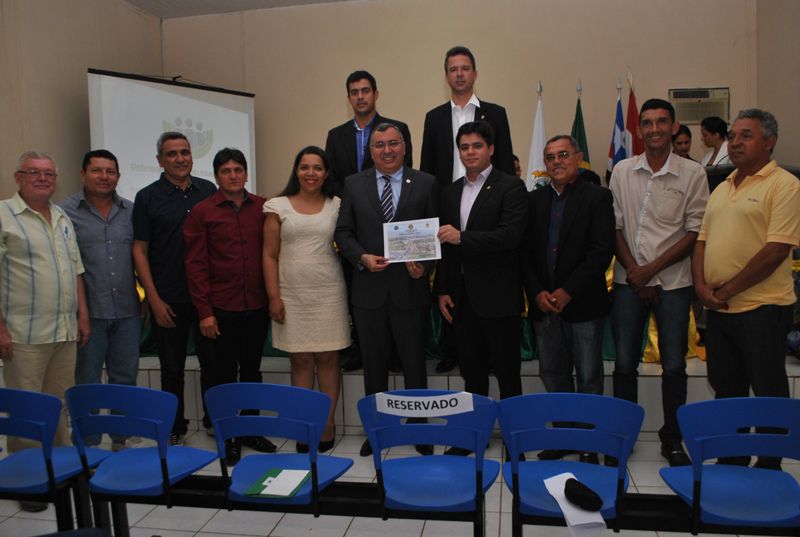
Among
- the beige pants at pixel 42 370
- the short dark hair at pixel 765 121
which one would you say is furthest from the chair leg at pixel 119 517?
the short dark hair at pixel 765 121

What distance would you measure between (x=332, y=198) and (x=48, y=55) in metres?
3.89

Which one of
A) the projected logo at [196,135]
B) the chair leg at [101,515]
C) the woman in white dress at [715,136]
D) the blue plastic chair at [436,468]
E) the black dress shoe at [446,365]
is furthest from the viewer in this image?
the projected logo at [196,135]

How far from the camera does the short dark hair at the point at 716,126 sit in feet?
18.8

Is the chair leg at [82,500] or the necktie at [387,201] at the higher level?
the necktie at [387,201]

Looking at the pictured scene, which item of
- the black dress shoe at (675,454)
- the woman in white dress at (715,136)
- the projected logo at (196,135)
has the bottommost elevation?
the black dress shoe at (675,454)

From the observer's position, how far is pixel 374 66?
696cm

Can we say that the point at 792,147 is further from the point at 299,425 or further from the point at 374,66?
the point at 299,425

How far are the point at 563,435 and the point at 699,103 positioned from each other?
217 inches

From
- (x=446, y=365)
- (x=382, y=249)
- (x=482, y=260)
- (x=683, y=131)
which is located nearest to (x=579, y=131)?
(x=683, y=131)

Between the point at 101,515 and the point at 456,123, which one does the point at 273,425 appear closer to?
the point at 101,515

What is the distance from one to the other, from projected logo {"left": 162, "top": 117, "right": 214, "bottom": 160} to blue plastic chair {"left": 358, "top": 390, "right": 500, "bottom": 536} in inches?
207

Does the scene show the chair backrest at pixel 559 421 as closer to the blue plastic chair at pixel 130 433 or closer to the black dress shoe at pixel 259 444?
the blue plastic chair at pixel 130 433

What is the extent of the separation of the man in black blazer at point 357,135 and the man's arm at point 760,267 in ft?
6.01

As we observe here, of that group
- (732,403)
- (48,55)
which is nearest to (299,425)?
(732,403)
